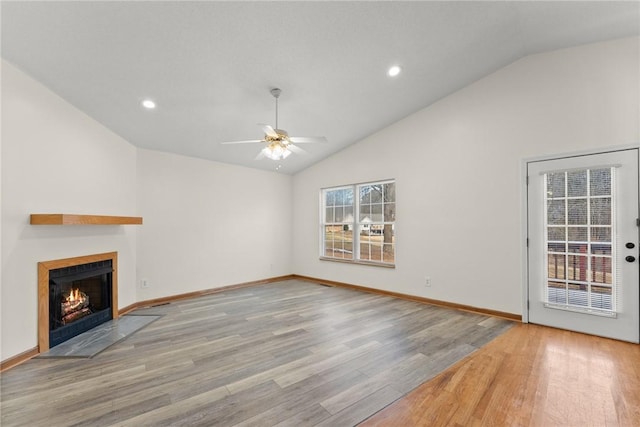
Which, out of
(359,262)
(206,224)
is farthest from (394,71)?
(206,224)

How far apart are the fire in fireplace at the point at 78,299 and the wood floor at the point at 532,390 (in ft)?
11.1

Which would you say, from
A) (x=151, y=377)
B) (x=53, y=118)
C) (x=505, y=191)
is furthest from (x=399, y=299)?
(x=53, y=118)

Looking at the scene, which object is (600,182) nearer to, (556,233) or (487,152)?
(556,233)

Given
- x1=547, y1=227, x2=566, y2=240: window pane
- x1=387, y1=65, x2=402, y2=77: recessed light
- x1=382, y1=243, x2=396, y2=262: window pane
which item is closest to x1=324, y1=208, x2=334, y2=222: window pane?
x1=382, y1=243, x2=396, y2=262: window pane

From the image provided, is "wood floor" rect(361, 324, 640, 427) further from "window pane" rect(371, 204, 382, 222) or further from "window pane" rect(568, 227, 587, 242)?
"window pane" rect(371, 204, 382, 222)

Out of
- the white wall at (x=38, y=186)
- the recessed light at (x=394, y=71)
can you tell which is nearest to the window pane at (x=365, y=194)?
the recessed light at (x=394, y=71)

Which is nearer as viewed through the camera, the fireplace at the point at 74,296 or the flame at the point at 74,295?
the fireplace at the point at 74,296

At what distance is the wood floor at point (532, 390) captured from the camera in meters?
1.88

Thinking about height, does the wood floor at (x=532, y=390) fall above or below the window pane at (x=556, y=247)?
below

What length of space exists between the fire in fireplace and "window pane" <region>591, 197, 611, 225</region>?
606 cm

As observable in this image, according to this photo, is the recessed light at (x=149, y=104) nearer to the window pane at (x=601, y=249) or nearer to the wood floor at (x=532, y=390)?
the wood floor at (x=532, y=390)

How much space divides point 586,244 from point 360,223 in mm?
3388

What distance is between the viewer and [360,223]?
582 centimetres

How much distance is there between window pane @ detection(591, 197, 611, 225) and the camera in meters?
3.21
